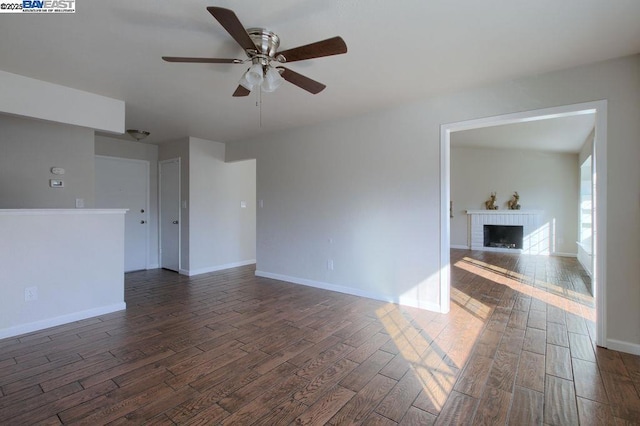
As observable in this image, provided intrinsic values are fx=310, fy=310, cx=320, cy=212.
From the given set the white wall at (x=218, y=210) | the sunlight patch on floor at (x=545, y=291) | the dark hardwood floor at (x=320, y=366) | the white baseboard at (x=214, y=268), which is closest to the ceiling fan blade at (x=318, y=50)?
the dark hardwood floor at (x=320, y=366)

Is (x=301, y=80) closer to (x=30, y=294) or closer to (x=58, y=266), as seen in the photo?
(x=58, y=266)

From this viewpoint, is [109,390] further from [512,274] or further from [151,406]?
[512,274]

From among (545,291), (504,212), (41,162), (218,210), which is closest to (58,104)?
(41,162)

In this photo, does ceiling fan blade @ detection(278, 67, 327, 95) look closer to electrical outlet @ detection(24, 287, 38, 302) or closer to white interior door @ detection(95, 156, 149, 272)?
electrical outlet @ detection(24, 287, 38, 302)

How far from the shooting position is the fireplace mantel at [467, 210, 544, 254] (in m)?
7.77

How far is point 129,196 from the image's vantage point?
18.4 feet

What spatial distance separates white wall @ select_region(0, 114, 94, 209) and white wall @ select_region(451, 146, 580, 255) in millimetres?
6611

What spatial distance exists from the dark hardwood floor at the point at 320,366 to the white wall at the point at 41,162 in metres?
1.61

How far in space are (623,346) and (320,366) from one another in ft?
8.08

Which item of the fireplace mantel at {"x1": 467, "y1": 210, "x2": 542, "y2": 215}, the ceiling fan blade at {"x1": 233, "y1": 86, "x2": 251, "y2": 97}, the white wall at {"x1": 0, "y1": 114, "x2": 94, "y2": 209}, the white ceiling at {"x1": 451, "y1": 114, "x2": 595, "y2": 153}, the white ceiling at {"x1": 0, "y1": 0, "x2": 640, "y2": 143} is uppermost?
the white ceiling at {"x1": 451, "y1": 114, "x2": 595, "y2": 153}

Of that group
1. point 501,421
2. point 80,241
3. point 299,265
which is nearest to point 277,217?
point 299,265

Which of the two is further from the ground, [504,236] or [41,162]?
[41,162]

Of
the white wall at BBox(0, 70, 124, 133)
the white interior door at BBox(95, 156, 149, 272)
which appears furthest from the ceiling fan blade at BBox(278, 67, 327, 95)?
the white interior door at BBox(95, 156, 149, 272)

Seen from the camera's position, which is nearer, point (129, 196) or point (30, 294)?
point (30, 294)
